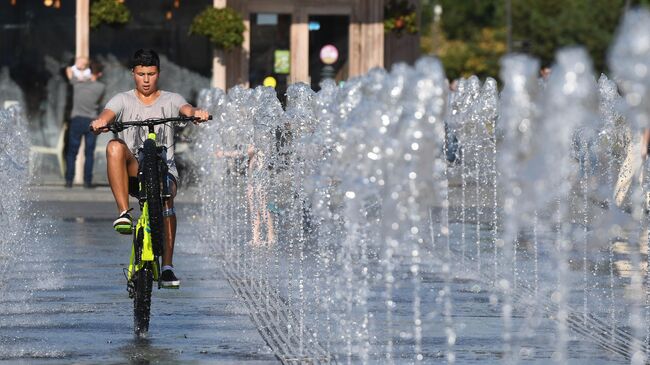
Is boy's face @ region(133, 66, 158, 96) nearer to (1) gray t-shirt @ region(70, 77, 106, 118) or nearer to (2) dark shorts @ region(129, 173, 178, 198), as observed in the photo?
(2) dark shorts @ region(129, 173, 178, 198)

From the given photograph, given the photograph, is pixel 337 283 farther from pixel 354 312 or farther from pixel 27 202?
pixel 27 202

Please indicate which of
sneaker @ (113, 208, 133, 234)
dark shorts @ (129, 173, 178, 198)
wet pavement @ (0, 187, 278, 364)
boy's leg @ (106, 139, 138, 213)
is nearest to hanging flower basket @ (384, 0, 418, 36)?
wet pavement @ (0, 187, 278, 364)

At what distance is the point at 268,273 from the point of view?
14.0 m

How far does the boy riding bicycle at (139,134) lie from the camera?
421 inches

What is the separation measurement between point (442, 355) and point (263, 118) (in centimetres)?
881

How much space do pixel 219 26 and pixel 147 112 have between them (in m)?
15.0

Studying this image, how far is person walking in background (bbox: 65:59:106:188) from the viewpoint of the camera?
82.1 feet

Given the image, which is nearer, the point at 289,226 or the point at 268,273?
the point at 268,273

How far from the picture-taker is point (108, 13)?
85.1 feet

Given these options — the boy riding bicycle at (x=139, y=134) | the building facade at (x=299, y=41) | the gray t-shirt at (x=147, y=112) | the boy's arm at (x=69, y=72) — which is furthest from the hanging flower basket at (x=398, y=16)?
the gray t-shirt at (x=147, y=112)

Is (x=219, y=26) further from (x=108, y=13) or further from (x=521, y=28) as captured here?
(x=521, y=28)

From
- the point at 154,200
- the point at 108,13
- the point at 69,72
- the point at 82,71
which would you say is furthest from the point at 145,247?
the point at 108,13

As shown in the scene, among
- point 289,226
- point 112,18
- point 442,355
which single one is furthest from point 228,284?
point 112,18

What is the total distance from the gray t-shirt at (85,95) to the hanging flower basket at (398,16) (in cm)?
567
